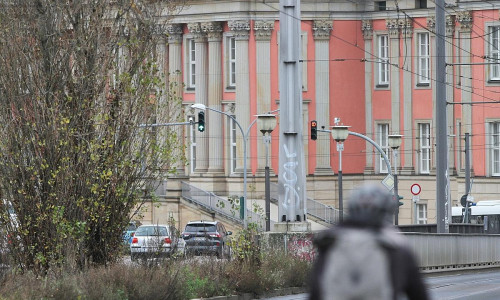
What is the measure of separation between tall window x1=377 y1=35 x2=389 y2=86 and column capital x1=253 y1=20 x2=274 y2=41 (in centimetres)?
571

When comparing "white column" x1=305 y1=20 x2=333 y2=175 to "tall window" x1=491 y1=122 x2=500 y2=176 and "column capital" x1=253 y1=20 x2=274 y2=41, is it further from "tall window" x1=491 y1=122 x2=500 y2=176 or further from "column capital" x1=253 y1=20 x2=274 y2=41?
"tall window" x1=491 y1=122 x2=500 y2=176

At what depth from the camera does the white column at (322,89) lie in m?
75.8

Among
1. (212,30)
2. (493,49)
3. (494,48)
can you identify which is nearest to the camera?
(494,48)

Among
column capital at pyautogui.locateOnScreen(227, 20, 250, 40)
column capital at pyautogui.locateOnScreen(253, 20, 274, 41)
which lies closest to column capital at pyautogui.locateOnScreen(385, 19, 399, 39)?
column capital at pyautogui.locateOnScreen(253, 20, 274, 41)

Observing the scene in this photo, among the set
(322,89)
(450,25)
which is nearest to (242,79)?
(322,89)

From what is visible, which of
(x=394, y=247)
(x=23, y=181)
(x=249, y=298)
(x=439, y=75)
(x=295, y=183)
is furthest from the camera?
(x=439, y=75)

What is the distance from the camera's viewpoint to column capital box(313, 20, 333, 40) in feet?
248

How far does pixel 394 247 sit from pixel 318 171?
6930 cm

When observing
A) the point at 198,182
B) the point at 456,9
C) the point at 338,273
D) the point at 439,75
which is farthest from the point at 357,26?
the point at 338,273

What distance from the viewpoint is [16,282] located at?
889 inches

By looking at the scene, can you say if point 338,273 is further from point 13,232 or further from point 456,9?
point 456,9

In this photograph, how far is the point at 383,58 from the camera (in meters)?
75.8

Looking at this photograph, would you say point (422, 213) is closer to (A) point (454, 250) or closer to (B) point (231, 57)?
(B) point (231, 57)

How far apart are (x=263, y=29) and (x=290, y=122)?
45.9 meters
